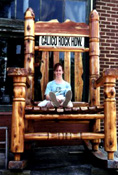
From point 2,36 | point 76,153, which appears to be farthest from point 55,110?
point 2,36

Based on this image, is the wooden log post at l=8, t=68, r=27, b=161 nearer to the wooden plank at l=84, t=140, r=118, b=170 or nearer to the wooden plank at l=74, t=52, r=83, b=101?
the wooden plank at l=84, t=140, r=118, b=170

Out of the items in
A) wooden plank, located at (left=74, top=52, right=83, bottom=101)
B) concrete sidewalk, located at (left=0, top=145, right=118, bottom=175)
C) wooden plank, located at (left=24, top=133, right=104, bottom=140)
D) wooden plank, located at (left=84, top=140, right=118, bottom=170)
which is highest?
wooden plank, located at (left=74, top=52, right=83, bottom=101)

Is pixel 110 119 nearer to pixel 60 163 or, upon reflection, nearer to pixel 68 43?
pixel 60 163

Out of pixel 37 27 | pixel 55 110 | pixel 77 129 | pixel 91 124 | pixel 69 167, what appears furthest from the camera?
pixel 77 129

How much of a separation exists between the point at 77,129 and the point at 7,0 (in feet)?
7.29

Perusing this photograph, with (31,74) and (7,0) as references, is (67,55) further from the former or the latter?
(7,0)

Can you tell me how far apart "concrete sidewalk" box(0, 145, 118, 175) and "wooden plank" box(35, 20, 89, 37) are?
155 cm

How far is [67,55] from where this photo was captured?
3166 mm

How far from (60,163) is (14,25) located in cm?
213

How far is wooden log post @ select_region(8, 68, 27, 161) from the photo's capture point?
86.6 inches

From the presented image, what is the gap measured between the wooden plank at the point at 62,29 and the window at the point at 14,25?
588 millimetres

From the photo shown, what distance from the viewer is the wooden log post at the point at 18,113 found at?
2199 mm

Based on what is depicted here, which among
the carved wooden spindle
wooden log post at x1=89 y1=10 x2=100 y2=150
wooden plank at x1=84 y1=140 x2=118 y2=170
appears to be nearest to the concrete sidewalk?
wooden plank at x1=84 y1=140 x2=118 y2=170

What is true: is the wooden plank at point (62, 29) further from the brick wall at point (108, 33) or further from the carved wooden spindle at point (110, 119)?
the carved wooden spindle at point (110, 119)
